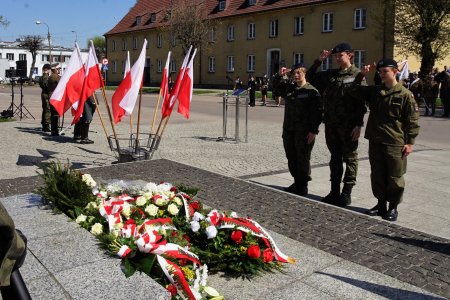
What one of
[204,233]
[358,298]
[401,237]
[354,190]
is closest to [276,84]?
[354,190]

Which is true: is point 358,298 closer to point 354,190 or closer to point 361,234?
point 361,234

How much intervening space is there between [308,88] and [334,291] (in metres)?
3.52

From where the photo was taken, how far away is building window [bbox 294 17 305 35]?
41.0m

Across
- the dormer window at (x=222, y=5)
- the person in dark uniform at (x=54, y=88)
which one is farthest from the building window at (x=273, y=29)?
the person in dark uniform at (x=54, y=88)

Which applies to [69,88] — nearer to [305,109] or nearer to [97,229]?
[305,109]

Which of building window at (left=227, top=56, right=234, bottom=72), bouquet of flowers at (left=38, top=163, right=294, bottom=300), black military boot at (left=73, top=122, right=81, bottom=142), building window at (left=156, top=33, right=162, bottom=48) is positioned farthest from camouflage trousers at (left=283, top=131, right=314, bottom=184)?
building window at (left=156, top=33, right=162, bottom=48)

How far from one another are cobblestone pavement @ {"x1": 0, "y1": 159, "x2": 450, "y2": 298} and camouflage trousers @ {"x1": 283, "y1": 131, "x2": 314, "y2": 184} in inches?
17.1

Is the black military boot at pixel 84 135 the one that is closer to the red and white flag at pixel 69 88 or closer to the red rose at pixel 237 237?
the red and white flag at pixel 69 88

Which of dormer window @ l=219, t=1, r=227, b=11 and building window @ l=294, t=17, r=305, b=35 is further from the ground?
dormer window @ l=219, t=1, r=227, b=11

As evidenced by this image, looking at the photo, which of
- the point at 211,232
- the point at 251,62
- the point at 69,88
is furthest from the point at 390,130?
the point at 251,62

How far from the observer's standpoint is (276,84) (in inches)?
286

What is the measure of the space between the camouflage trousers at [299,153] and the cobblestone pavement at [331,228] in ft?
1.42

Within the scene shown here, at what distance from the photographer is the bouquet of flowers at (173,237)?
3516mm

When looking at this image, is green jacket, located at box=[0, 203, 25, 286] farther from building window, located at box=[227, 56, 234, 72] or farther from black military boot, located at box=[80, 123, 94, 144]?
building window, located at box=[227, 56, 234, 72]
